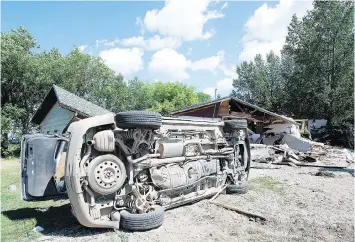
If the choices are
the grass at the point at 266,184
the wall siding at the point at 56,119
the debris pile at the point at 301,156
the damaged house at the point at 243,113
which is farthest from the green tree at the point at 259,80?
the grass at the point at 266,184

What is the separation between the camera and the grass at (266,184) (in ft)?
30.4

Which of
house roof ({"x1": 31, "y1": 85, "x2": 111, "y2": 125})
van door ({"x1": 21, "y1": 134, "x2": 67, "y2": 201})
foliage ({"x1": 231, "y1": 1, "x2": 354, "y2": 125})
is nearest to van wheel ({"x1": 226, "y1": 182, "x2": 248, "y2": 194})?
van door ({"x1": 21, "y1": 134, "x2": 67, "y2": 201})

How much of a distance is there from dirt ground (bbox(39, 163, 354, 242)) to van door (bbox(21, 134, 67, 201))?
885 mm

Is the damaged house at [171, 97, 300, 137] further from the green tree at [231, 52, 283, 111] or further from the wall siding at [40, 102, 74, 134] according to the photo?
the green tree at [231, 52, 283, 111]

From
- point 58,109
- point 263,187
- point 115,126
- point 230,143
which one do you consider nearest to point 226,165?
point 230,143

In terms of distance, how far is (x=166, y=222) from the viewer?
573cm

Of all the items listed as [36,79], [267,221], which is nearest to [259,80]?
[36,79]

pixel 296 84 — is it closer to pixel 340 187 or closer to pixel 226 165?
pixel 340 187

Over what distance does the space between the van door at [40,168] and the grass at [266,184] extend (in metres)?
5.77

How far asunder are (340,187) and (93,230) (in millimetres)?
7835

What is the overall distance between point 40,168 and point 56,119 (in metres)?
16.2

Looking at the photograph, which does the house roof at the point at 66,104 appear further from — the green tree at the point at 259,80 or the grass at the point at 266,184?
the green tree at the point at 259,80

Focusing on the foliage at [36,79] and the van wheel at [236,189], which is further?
the foliage at [36,79]

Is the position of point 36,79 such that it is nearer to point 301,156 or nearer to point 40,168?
point 301,156
